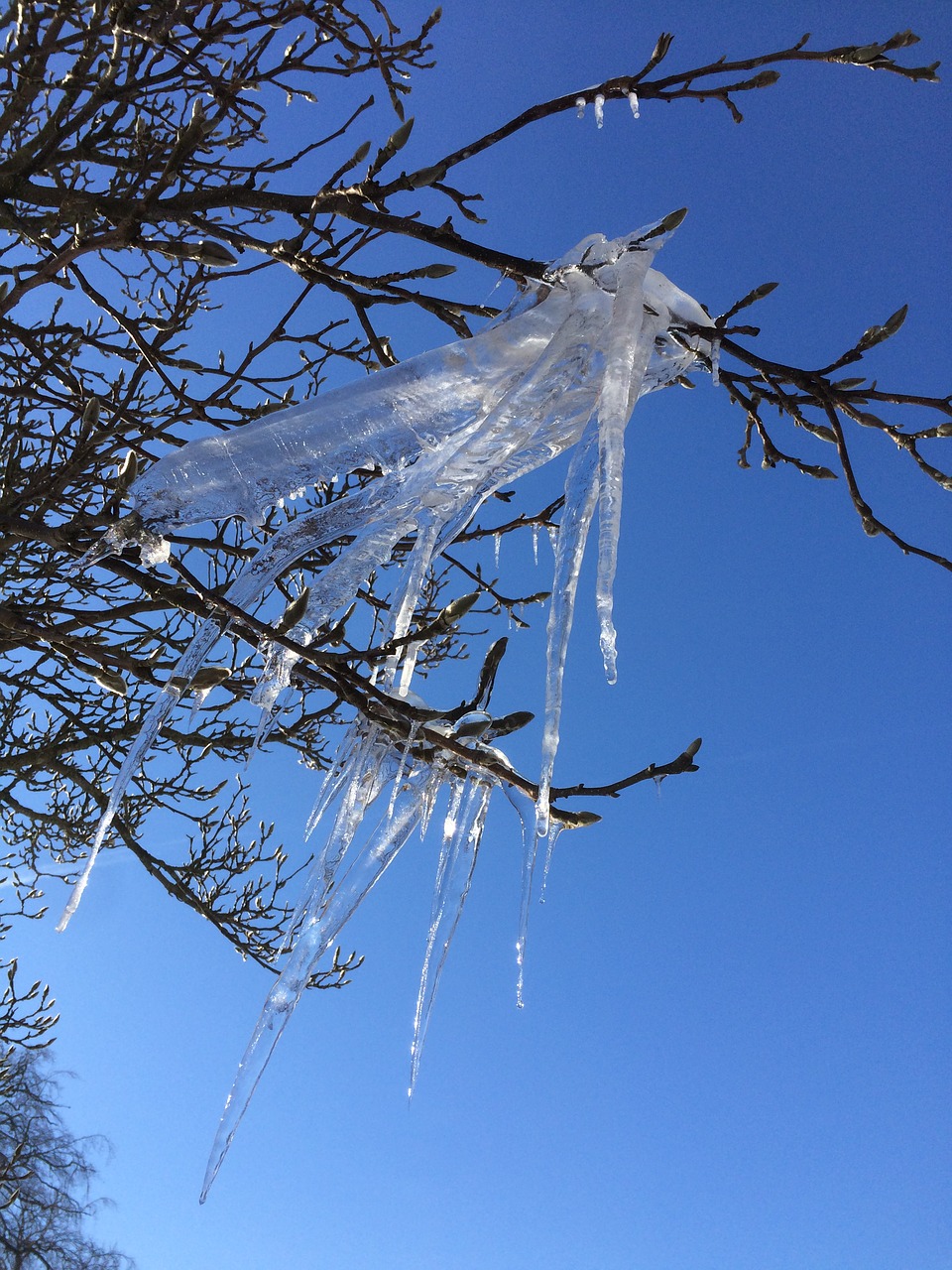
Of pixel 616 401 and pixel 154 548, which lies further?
pixel 154 548

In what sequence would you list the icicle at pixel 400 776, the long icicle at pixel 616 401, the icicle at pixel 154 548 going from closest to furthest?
the long icicle at pixel 616 401, the icicle at pixel 154 548, the icicle at pixel 400 776

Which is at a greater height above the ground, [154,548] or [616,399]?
[616,399]

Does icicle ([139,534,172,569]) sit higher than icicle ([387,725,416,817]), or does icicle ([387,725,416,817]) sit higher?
icicle ([139,534,172,569])

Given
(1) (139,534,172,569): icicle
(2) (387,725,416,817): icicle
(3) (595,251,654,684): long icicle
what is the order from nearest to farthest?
(3) (595,251,654,684): long icicle
(1) (139,534,172,569): icicle
(2) (387,725,416,817): icicle

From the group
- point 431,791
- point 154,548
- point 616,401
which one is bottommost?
point 431,791

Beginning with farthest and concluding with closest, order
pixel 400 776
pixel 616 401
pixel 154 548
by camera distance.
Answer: pixel 400 776, pixel 154 548, pixel 616 401

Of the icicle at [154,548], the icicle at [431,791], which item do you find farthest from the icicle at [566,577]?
the icicle at [154,548]

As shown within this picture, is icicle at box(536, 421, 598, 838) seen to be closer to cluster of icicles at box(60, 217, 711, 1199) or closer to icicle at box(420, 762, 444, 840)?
cluster of icicles at box(60, 217, 711, 1199)

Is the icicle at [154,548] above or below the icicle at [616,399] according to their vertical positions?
below

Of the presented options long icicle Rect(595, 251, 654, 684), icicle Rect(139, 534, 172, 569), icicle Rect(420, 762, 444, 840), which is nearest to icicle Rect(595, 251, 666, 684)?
long icicle Rect(595, 251, 654, 684)

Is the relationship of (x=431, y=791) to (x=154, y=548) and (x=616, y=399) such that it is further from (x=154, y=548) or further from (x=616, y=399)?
(x=616, y=399)

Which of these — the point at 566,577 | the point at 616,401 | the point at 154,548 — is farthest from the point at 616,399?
the point at 154,548

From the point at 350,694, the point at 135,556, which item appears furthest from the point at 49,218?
the point at 350,694

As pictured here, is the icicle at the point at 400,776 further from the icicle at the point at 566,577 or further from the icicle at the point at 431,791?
the icicle at the point at 566,577
